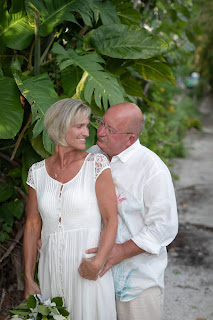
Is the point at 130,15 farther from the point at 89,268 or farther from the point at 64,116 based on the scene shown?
the point at 89,268

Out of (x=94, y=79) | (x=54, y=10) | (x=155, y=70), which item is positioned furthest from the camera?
(x=155, y=70)

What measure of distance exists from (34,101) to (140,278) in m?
1.20

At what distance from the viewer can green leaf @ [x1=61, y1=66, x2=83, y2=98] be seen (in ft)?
10.4

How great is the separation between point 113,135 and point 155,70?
46.4 inches

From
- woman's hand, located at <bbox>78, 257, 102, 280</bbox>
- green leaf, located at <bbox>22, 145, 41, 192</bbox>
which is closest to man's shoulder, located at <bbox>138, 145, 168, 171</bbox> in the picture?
woman's hand, located at <bbox>78, 257, 102, 280</bbox>

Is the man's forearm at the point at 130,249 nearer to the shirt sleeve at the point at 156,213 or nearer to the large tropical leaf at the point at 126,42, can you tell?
the shirt sleeve at the point at 156,213

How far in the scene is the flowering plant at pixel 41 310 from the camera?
88.7 inches

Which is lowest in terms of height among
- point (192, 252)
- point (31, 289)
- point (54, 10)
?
point (192, 252)

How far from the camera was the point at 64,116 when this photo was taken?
7.41 feet

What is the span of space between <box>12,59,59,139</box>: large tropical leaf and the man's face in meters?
0.47

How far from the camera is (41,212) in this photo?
2.44m

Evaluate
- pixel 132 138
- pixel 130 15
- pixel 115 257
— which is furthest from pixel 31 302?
pixel 130 15

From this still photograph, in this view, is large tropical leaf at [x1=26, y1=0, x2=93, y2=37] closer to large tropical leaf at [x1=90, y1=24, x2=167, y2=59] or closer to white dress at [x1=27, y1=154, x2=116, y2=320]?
large tropical leaf at [x1=90, y1=24, x2=167, y2=59]

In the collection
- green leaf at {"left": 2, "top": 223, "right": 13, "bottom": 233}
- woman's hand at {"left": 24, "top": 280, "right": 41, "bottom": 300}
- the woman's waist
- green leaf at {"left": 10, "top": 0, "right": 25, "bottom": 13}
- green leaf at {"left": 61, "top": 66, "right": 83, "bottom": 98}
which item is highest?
green leaf at {"left": 10, "top": 0, "right": 25, "bottom": 13}
